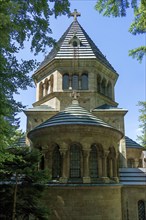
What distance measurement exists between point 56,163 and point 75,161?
1.04 metres

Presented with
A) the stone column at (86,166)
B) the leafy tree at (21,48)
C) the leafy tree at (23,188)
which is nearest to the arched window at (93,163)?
the stone column at (86,166)

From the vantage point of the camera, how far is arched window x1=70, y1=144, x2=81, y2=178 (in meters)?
13.2

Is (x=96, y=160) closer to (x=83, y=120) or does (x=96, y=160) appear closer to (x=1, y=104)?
(x=83, y=120)

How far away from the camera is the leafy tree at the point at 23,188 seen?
1045 cm

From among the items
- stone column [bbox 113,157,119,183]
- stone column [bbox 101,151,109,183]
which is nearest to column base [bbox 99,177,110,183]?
stone column [bbox 101,151,109,183]

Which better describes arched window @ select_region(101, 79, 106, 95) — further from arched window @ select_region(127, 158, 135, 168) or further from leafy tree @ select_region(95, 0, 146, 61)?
leafy tree @ select_region(95, 0, 146, 61)

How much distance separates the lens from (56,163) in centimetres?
1349

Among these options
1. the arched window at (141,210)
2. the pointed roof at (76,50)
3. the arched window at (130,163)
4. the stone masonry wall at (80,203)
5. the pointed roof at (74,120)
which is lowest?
the arched window at (141,210)

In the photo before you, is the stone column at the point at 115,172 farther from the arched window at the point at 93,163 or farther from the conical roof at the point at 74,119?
the conical roof at the point at 74,119

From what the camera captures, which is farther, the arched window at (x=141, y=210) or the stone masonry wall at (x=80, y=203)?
the arched window at (x=141, y=210)

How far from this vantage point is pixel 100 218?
12.4m

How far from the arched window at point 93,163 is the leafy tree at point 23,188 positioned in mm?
3037

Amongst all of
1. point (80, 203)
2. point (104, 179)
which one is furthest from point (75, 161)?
point (80, 203)

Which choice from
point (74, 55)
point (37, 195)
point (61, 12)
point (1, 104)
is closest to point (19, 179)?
point (37, 195)
